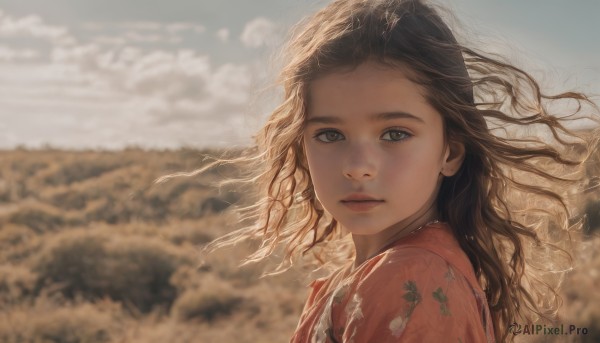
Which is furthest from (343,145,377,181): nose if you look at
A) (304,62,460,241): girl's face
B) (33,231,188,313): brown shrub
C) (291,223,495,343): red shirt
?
(33,231,188,313): brown shrub

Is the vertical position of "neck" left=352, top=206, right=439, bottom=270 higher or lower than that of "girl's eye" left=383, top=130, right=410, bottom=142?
lower

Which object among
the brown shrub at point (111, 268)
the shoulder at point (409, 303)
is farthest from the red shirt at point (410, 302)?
the brown shrub at point (111, 268)

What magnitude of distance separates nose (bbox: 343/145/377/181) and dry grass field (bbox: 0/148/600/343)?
1978 millimetres

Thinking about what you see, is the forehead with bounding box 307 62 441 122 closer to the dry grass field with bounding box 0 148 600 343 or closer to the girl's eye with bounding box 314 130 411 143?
the girl's eye with bounding box 314 130 411 143

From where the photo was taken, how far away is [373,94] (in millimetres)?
1967

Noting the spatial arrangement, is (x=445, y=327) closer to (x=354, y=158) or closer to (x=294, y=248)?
(x=354, y=158)

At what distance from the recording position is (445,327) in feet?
5.35

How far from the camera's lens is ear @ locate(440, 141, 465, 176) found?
2170 mm

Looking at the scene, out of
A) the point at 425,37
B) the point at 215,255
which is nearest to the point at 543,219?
the point at 425,37

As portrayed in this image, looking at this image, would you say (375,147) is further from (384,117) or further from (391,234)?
(391,234)

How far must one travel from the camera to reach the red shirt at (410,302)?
5.32 feet

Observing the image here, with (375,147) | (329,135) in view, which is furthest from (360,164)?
(329,135)

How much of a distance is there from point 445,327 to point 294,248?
1.44 metres

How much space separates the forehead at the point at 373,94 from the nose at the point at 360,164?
90 mm
